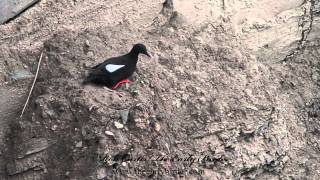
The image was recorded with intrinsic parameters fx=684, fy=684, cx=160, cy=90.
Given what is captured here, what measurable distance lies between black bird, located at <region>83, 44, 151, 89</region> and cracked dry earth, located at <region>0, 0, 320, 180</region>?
0.33ft

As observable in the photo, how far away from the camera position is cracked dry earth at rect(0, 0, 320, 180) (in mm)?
6359

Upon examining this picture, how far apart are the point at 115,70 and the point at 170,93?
0.61 metres

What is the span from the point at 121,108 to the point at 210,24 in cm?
172

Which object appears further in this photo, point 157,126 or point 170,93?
point 170,93

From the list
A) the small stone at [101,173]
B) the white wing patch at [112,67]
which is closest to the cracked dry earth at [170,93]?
the small stone at [101,173]

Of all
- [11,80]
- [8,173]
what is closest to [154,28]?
[11,80]

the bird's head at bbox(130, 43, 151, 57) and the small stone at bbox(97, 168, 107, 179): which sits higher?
the bird's head at bbox(130, 43, 151, 57)

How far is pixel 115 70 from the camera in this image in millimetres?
6676

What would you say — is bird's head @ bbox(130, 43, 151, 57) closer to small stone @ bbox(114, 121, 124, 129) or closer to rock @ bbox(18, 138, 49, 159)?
small stone @ bbox(114, 121, 124, 129)

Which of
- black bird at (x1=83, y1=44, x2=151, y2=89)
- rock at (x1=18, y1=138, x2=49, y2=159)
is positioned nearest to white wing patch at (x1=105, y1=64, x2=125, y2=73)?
black bird at (x1=83, y1=44, x2=151, y2=89)

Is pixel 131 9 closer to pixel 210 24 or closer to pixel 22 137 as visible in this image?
pixel 210 24

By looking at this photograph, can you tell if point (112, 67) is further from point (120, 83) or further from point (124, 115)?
point (124, 115)

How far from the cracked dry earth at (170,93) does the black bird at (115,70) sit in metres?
0.10

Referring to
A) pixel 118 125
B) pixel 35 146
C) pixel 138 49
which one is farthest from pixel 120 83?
pixel 35 146
